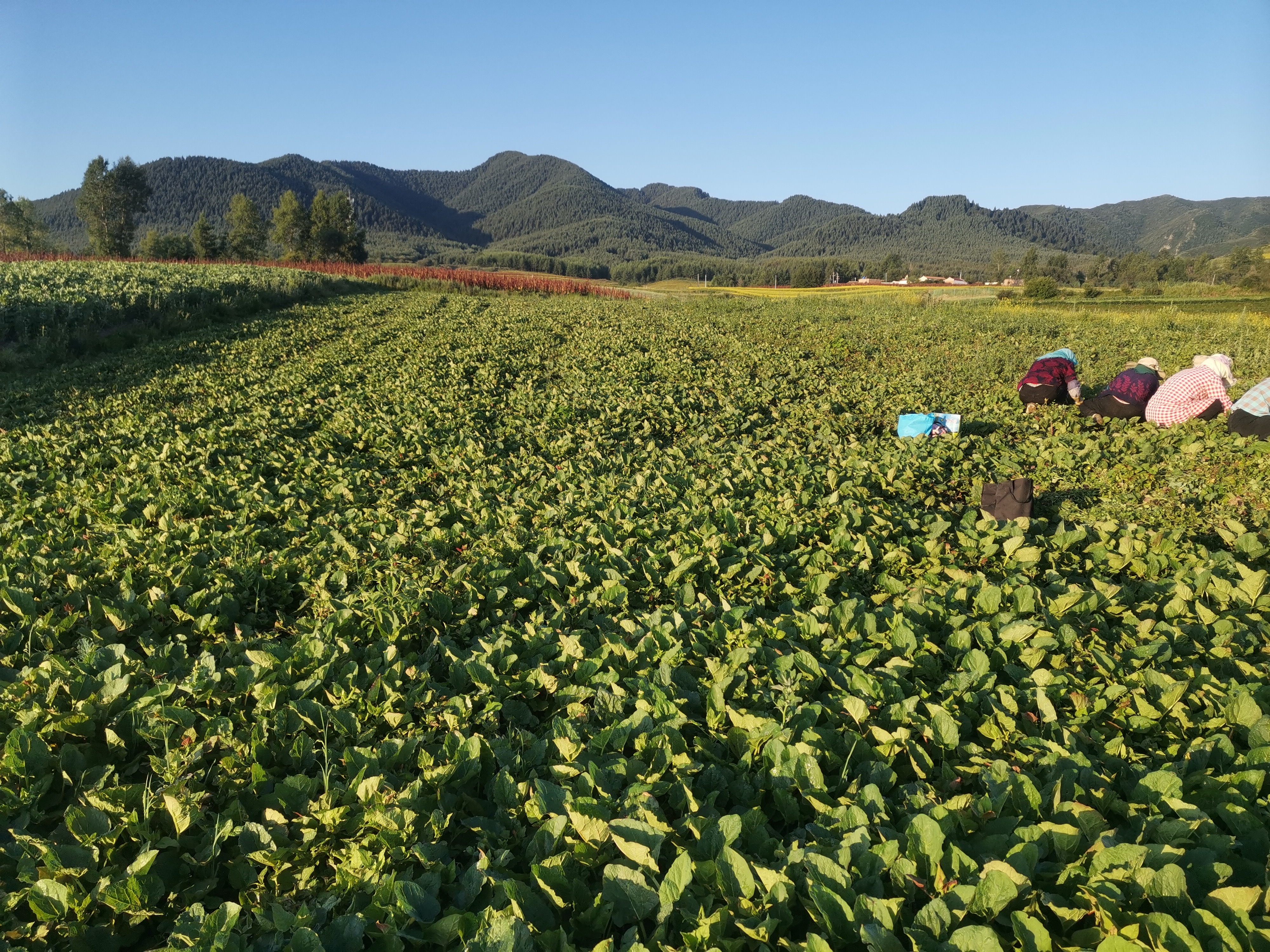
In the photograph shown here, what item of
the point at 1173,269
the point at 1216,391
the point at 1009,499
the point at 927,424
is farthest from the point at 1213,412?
the point at 1173,269

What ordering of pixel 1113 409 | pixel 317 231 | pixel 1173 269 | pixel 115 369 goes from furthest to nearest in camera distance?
1. pixel 1173 269
2. pixel 317 231
3. pixel 115 369
4. pixel 1113 409

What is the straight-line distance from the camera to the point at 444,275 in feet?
166

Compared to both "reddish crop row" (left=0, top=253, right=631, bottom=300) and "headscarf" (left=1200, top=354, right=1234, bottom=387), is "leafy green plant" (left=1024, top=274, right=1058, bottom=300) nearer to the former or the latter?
"reddish crop row" (left=0, top=253, right=631, bottom=300)

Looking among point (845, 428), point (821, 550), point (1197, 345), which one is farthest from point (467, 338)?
point (1197, 345)

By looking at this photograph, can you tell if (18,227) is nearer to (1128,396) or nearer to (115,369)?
(115,369)

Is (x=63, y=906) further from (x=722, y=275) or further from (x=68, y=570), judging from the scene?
(x=722, y=275)

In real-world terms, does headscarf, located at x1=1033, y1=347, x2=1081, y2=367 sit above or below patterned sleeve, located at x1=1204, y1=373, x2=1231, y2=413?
above

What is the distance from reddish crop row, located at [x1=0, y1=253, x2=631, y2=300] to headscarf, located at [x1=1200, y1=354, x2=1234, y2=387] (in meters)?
40.4

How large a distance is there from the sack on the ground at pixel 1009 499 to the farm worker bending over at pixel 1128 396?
6243mm

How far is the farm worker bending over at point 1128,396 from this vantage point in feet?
34.6

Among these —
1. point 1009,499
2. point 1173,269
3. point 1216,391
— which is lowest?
point 1009,499

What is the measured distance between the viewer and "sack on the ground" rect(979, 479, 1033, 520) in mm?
5824

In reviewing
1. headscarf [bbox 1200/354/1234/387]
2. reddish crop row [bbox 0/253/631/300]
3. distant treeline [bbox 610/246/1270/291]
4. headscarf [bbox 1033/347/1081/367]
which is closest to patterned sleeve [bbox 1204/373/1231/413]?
headscarf [bbox 1200/354/1234/387]

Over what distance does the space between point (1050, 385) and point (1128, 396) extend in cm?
117
